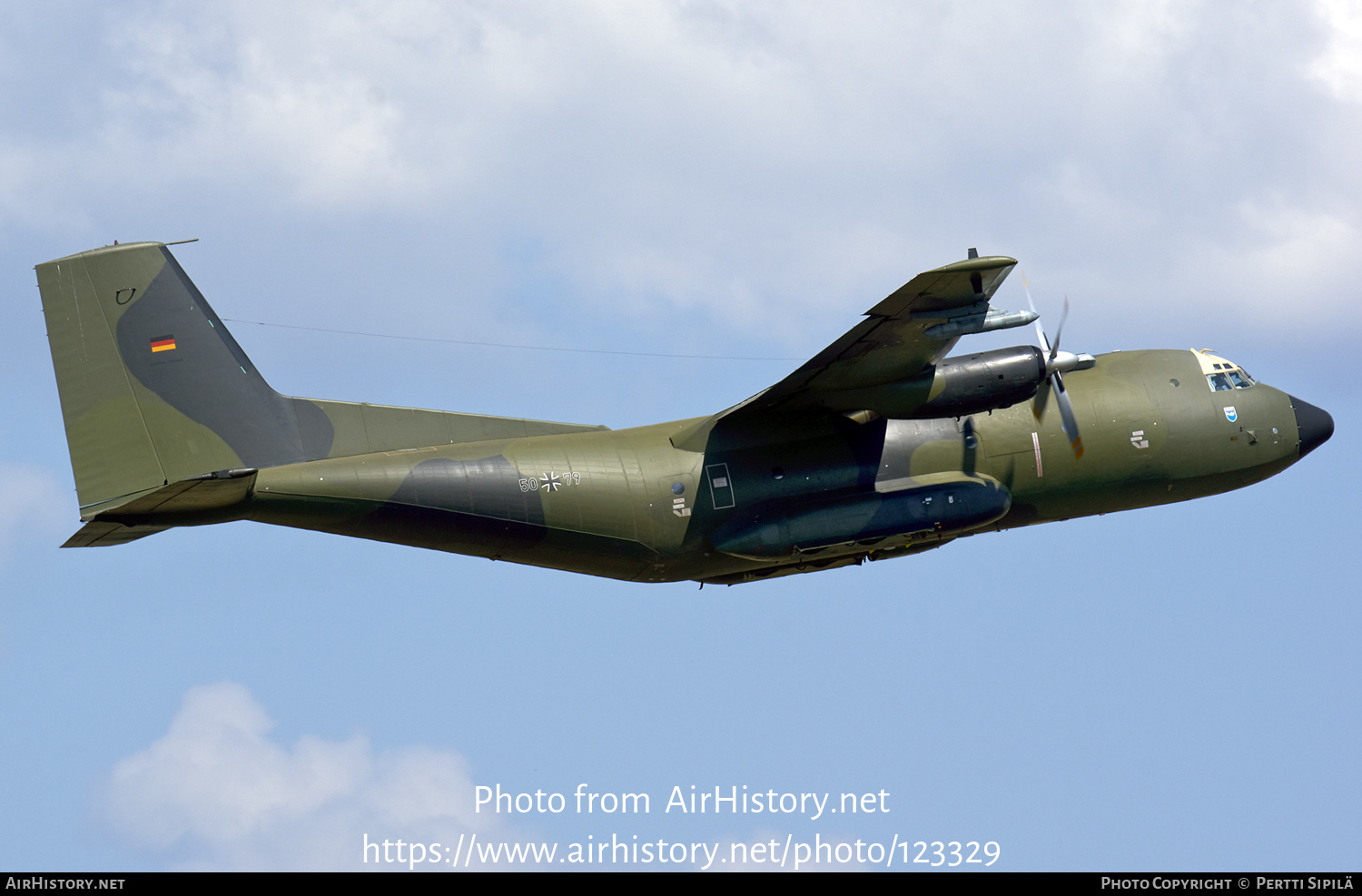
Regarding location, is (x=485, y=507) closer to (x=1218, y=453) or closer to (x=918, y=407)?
(x=918, y=407)

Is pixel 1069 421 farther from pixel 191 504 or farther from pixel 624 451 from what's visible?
pixel 191 504

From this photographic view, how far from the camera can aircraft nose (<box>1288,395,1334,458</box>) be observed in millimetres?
28484

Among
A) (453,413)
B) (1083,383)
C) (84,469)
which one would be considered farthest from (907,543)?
(84,469)

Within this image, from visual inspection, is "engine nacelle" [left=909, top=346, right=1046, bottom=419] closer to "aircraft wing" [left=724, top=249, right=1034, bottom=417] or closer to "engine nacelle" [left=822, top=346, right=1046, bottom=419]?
"engine nacelle" [left=822, top=346, right=1046, bottom=419]

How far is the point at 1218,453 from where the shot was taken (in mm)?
27609

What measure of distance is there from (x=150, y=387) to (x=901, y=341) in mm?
12463

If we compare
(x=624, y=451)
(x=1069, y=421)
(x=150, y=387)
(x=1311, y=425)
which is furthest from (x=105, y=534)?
(x=1311, y=425)

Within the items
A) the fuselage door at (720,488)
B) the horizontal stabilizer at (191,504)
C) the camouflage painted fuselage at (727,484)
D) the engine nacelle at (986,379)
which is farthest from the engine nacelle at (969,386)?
the horizontal stabilizer at (191,504)

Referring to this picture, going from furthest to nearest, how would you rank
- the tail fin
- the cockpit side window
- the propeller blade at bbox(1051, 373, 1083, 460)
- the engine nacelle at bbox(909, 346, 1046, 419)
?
1. the cockpit side window
2. the propeller blade at bbox(1051, 373, 1083, 460)
3. the engine nacelle at bbox(909, 346, 1046, 419)
4. the tail fin

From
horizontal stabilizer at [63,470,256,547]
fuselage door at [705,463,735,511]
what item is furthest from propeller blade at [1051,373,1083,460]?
horizontal stabilizer at [63,470,256,547]

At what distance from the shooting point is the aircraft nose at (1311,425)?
2848cm

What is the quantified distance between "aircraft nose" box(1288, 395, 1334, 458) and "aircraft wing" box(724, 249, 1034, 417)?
8.23 meters

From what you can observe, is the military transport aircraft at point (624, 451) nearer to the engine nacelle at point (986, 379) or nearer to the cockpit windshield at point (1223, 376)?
the engine nacelle at point (986, 379)
